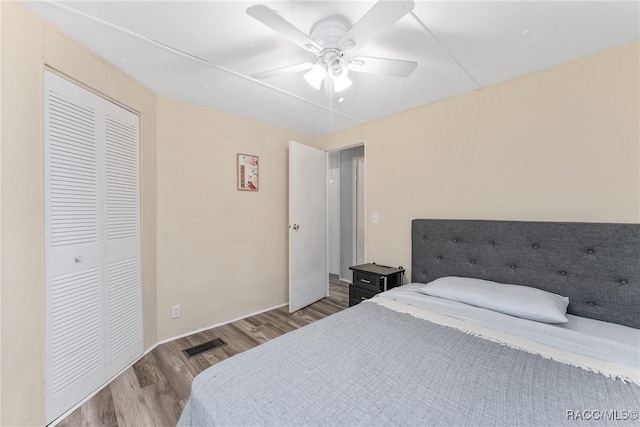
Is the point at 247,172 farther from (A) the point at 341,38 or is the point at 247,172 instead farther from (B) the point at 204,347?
(A) the point at 341,38

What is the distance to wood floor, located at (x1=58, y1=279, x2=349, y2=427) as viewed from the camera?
1.48 meters

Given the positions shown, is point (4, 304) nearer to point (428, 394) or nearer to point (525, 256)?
point (428, 394)

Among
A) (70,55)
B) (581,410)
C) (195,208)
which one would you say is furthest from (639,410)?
(70,55)

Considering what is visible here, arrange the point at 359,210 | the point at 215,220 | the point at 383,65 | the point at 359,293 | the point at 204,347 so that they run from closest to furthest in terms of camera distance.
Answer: the point at 383,65 < the point at 204,347 < the point at 359,293 < the point at 215,220 < the point at 359,210

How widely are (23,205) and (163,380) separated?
140 cm

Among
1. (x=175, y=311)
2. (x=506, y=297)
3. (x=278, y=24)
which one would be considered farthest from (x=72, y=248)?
(x=506, y=297)

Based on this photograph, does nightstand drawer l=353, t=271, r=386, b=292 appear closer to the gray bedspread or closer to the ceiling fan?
the gray bedspread

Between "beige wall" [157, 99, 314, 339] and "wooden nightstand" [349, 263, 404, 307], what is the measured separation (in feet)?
3.60

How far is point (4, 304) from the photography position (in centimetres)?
121

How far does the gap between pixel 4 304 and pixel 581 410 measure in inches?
95.2

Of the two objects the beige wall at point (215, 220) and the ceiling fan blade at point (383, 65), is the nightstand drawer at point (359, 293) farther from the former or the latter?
the ceiling fan blade at point (383, 65)

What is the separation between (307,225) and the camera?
3160 millimetres

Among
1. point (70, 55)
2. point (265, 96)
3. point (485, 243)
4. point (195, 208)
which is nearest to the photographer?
point (70, 55)

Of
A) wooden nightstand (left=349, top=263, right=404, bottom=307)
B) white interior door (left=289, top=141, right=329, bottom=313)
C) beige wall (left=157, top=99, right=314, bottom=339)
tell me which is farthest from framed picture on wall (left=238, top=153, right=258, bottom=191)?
wooden nightstand (left=349, top=263, right=404, bottom=307)
